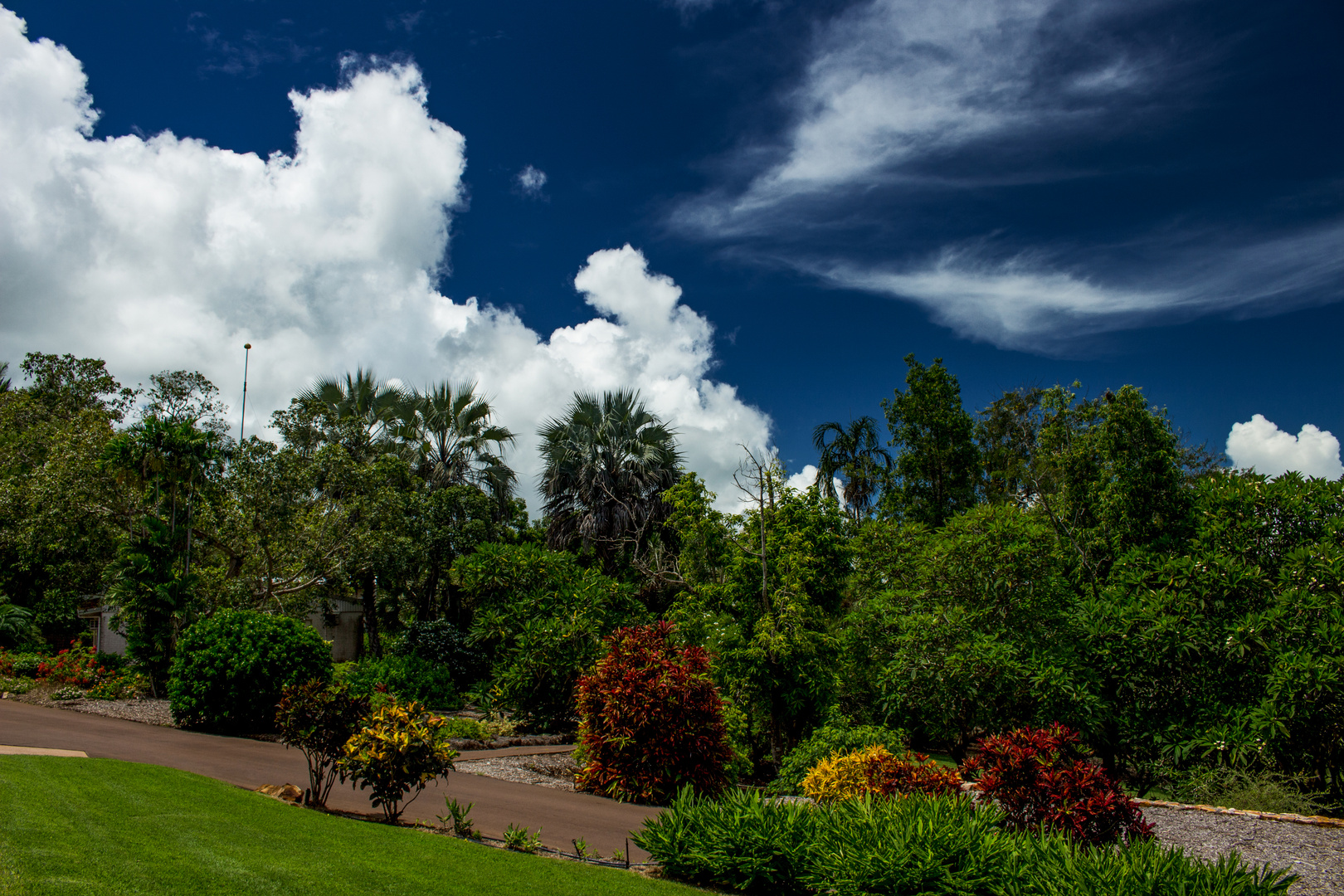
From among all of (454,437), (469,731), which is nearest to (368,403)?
(454,437)

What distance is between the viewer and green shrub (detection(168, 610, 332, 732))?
12625mm

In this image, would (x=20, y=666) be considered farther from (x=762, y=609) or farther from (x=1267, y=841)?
(x=1267, y=841)

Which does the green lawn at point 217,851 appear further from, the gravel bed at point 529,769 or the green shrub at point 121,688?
the green shrub at point 121,688

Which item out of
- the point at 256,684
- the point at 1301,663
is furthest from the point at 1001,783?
the point at 256,684

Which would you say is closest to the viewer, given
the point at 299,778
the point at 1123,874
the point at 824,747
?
the point at 1123,874

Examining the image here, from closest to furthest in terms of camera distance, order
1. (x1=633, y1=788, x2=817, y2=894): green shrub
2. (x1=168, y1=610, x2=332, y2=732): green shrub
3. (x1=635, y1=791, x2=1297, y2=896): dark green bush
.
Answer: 1. (x1=635, y1=791, x2=1297, y2=896): dark green bush
2. (x1=633, y1=788, x2=817, y2=894): green shrub
3. (x1=168, y1=610, x2=332, y2=732): green shrub

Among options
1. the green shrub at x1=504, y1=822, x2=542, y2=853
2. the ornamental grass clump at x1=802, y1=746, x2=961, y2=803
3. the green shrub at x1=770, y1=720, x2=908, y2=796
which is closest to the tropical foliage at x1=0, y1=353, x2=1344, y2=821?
the green shrub at x1=770, y1=720, x2=908, y2=796

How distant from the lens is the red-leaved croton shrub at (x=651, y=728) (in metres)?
10.2

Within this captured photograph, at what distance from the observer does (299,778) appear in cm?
959

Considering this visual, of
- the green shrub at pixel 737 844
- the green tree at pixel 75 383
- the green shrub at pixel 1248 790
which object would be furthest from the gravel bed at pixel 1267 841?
the green tree at pixel 75 383

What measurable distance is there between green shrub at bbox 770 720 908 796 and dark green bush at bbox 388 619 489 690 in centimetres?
1053

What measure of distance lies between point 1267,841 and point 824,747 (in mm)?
5064

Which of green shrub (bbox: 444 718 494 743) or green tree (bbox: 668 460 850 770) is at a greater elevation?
green tree (bbox: 668 460 850 770)

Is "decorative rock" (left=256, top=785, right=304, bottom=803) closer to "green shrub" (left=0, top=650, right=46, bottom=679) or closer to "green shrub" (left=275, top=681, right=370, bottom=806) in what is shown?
"green shrub" (left=275, top=681, right=370, bottom=806)
